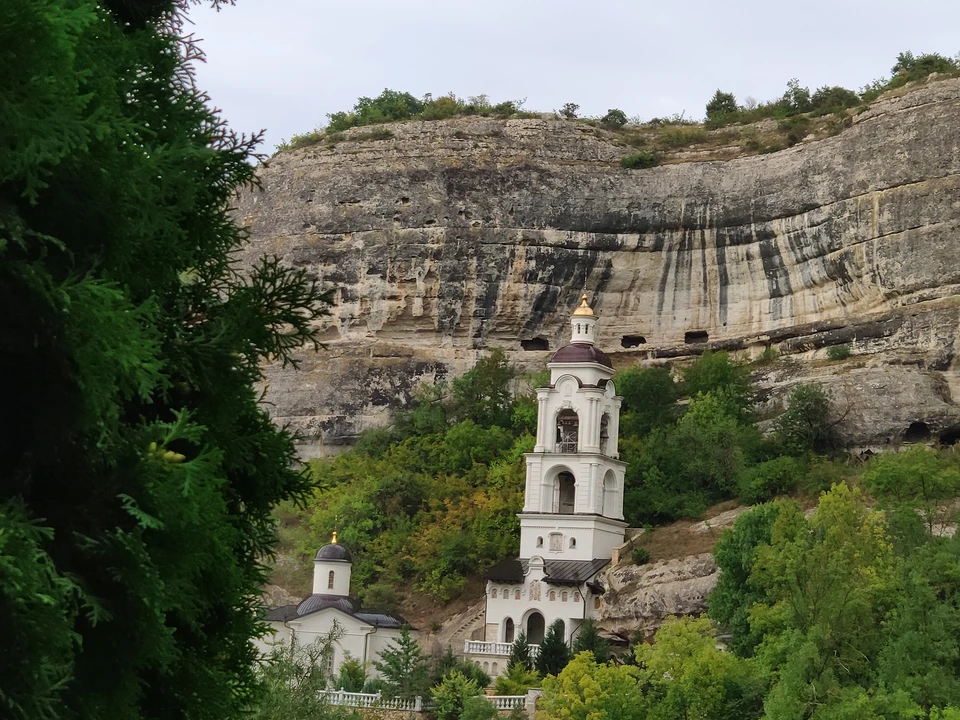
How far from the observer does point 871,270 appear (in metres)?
56.1

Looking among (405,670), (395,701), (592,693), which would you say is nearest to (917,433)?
(592,693)

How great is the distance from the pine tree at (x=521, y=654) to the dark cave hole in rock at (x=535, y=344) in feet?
62.0

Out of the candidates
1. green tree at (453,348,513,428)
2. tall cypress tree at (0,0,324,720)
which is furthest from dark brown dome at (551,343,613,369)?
tall cypress tree at (0,0,324,720)

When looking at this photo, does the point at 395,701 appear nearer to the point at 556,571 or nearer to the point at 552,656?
the point at 552,656

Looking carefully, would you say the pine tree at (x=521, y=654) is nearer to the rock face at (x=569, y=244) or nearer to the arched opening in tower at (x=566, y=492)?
the arched opening in tower at (x=566, y=492)

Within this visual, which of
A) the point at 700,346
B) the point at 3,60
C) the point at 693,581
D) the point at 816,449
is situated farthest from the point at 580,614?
the point at 3,60

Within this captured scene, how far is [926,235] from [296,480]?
157ft

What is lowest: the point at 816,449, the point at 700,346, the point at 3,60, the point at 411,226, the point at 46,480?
the point at 46,480

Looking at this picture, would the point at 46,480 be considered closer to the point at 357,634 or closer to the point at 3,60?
the point at 3,60

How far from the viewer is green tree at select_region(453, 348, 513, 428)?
2376 inches

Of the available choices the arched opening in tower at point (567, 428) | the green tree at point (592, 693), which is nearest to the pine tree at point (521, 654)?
the green tree at point (592, 693)

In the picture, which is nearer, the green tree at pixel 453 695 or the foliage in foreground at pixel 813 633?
the foliage in foreground at pixel 813 633

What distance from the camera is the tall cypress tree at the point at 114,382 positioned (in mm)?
7320

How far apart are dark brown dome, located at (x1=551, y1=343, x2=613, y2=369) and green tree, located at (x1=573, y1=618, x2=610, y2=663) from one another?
9.46 metres
